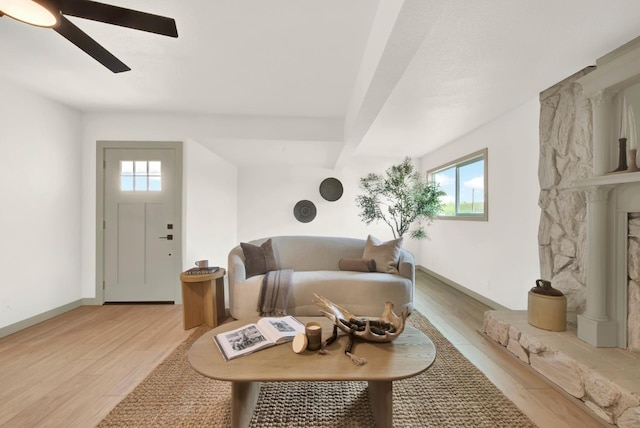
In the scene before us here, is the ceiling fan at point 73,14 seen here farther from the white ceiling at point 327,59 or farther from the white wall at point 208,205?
the white wall at point 208,205

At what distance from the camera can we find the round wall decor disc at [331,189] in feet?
17.7

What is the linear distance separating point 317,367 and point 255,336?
0.47 meters

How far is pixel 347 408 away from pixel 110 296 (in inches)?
134

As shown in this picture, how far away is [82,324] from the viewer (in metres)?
2.75

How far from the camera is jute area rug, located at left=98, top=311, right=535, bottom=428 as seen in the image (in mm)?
1472

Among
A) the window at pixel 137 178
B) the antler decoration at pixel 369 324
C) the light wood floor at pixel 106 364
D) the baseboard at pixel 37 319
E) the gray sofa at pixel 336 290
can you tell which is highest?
the window at pixel 137 178

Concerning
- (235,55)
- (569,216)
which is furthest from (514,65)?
(235,55)

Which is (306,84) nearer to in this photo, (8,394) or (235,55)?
(235,55)

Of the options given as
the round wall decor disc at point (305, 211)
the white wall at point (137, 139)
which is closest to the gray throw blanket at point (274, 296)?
the white wall at point (137, 139)

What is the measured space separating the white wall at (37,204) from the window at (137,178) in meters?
0.53

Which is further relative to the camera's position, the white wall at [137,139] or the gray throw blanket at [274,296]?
the white wall at [137,139]

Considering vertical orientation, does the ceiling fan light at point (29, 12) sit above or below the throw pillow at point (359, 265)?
above

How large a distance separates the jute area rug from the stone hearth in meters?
0.43

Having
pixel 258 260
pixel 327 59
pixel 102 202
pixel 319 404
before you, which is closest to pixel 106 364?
pixel 258 260
